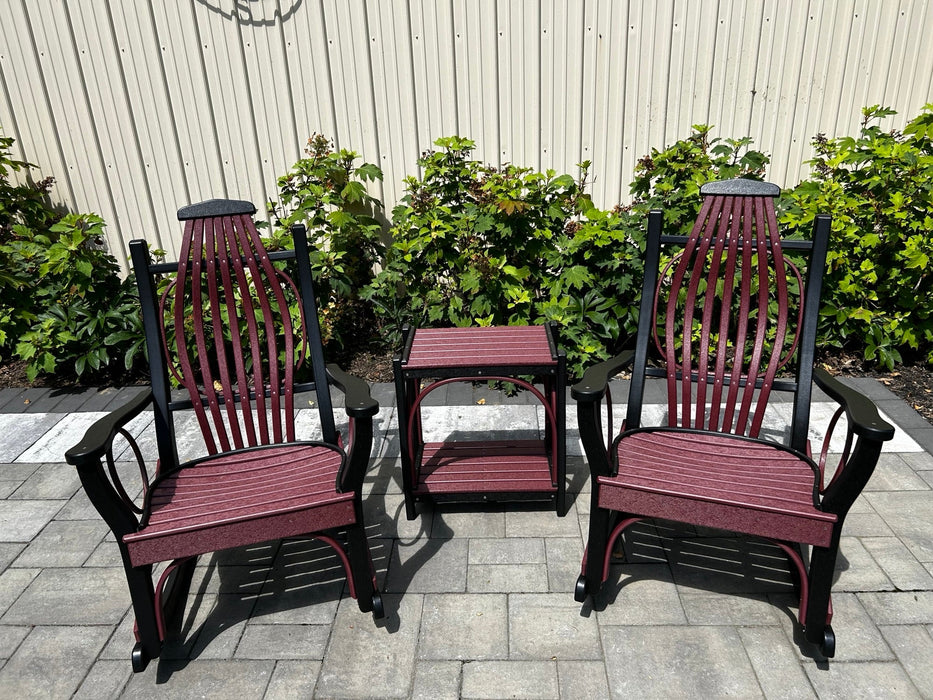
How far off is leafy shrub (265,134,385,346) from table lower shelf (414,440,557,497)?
1.46 m

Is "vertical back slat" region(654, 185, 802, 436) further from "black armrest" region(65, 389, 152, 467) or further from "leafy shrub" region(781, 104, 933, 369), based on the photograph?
"black armrest" region(65, 389, 152, 467)

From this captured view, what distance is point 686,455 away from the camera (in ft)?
6.61

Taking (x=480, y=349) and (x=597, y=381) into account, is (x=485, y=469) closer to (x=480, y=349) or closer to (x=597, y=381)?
(x=480, y=349)

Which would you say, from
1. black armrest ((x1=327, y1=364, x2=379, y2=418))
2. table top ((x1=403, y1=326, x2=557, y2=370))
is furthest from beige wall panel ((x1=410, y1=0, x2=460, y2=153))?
black armrest ((x1=327, y1=364, x2=379, y2=418))

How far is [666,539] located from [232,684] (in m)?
1.60

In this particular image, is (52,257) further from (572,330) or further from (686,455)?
(686,455)

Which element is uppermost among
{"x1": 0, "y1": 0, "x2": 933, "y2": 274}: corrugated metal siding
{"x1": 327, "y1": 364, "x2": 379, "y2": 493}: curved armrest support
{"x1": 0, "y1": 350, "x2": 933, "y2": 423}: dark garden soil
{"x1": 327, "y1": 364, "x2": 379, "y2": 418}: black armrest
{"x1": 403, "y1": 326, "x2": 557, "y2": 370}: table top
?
{"x1": 0, "y1": 0, "x2": 933, "y2": 274}: corrugated metal siding

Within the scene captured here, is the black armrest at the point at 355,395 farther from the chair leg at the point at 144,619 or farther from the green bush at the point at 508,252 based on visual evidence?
the green bush at the point at 508,252

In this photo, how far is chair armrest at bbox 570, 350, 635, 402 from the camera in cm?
184

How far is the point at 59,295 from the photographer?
12.8 ft

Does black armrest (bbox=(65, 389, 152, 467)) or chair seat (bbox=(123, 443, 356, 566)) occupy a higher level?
black armrest (bbox=(65, 389, 152, 467))

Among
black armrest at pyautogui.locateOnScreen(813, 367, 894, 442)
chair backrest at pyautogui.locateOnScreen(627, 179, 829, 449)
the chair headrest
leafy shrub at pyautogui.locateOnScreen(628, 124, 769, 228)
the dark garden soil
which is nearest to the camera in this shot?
black armrest at pyautogui.locateOnScreen(813, 367, 894, 442)

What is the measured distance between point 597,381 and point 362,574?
1.00 metres

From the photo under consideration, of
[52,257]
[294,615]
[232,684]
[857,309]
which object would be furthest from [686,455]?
[52,257]
